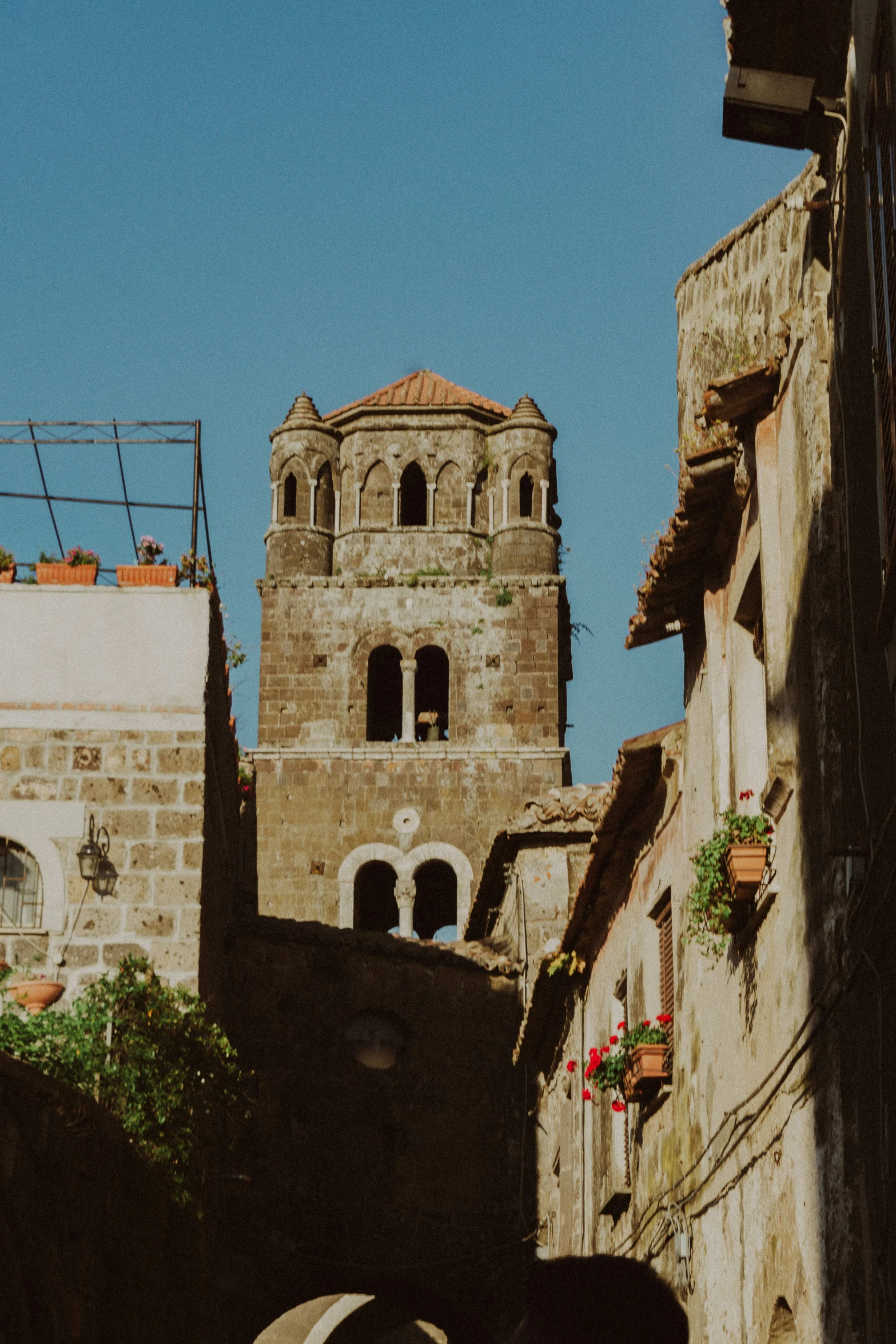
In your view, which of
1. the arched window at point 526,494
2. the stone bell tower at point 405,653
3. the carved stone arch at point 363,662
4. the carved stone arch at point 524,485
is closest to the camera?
the stone bell tower at point 405,653

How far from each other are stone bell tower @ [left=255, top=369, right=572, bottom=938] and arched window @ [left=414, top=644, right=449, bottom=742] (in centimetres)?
5

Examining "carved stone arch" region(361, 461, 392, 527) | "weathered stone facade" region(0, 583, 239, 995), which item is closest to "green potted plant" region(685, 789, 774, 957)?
"weathered stone facade" region(0, 583, 239, 995)

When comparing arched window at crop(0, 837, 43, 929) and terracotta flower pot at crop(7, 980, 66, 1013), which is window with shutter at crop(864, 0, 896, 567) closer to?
terracotta flower pot at crop(7, 980, 66, 1013)

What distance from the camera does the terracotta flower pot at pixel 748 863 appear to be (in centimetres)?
805

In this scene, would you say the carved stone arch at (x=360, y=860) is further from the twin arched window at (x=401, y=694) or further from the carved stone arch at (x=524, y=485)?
the carved stone arch at (x=524, y=485)

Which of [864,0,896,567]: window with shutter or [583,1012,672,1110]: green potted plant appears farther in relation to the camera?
[583,1012,672,1110]: green potted plant

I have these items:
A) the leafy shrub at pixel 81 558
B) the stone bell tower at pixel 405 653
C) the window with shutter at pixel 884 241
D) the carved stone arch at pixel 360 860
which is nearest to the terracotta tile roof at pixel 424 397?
the stone bell tower at pixel 405 653

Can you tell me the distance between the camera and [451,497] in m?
34.9

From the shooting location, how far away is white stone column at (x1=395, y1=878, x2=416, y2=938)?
102ft

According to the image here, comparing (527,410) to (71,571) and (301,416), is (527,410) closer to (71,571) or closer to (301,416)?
(301,416)

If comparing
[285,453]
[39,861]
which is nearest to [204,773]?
[39,861]

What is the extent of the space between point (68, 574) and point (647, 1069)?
640cm

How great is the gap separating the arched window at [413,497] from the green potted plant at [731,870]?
27277mm

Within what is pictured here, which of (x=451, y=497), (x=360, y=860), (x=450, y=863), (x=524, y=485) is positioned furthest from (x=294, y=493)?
(x=450, y=863)
